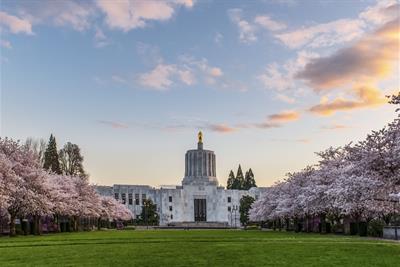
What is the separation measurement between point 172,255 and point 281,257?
15.8ft

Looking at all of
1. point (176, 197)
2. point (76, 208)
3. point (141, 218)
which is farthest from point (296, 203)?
point (176, 197)

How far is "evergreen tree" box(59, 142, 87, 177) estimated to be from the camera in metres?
113

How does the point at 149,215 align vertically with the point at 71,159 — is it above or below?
below

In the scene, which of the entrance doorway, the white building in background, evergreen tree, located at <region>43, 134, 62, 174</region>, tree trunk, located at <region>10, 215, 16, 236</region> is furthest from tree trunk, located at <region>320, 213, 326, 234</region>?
the entrance doorway

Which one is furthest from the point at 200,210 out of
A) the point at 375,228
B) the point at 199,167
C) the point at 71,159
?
the point at 375,228

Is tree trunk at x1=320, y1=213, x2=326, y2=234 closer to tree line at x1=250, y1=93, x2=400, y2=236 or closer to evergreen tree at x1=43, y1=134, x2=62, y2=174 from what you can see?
tree line at x1=250, y1=93, x2=400, y2=236

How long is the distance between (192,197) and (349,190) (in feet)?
505

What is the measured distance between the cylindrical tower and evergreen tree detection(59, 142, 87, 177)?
7873 centimetres

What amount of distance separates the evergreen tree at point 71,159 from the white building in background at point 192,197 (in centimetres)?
7342

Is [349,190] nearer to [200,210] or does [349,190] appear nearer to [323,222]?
[323,222]

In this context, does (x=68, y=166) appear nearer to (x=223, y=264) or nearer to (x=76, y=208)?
(x=76, y=208)

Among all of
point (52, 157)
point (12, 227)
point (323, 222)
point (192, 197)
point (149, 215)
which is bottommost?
point (149, 215)

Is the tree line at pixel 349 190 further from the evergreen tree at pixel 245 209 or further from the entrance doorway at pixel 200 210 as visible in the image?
the entrance doorway at pixel 200 210

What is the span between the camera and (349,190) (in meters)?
35.5
